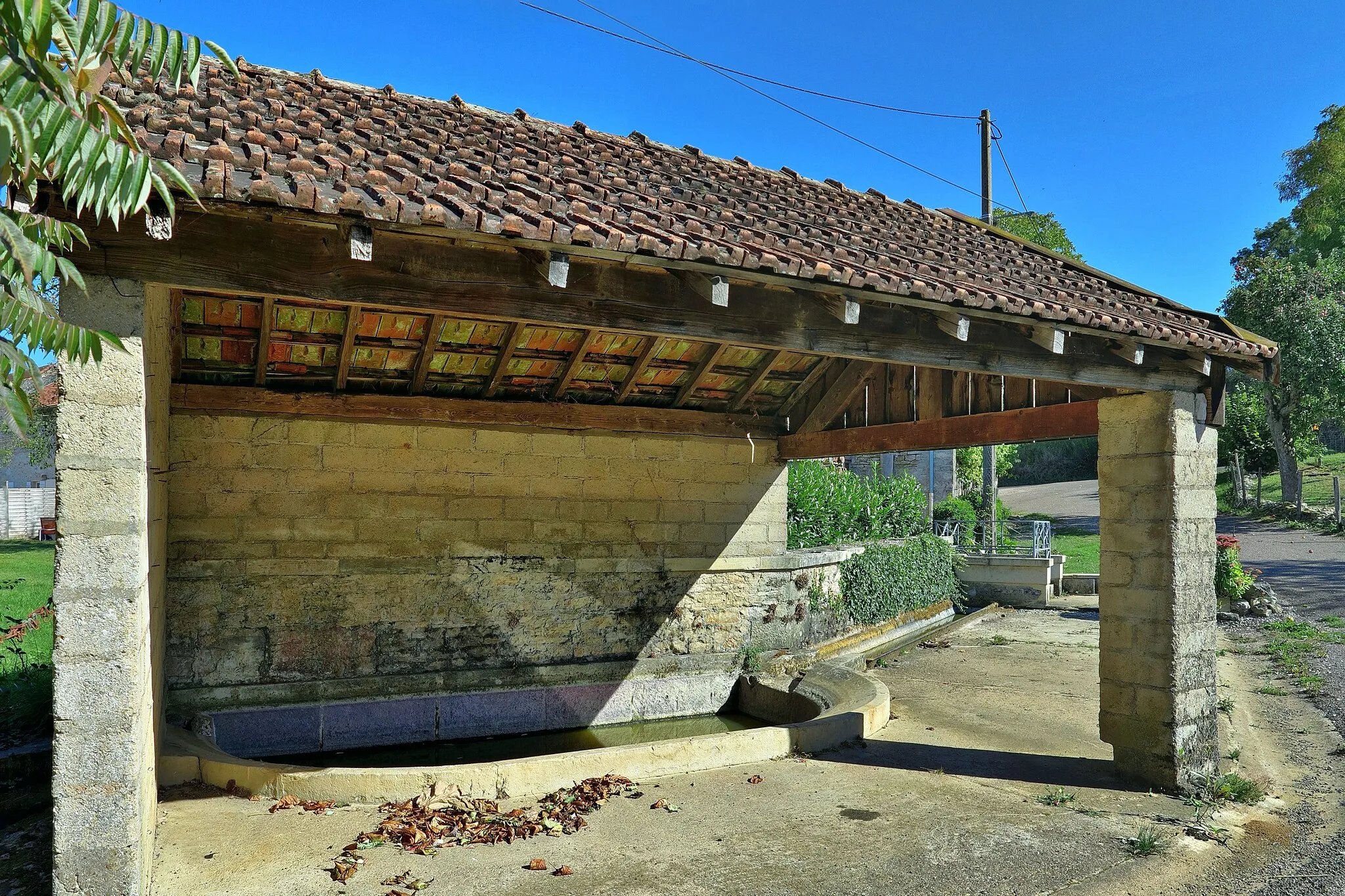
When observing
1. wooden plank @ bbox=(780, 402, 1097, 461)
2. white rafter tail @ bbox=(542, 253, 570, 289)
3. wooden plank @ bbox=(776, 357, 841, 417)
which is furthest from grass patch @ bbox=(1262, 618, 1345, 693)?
white rafter tail @ bbox=(542, 253, 570, 289)

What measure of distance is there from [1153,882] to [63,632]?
523 centimetres

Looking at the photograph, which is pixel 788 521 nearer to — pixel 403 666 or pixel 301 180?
pixel 403 666

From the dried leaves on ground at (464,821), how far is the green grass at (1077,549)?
15609 millimetres

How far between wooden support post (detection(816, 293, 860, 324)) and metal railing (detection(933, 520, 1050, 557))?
12.4 metres

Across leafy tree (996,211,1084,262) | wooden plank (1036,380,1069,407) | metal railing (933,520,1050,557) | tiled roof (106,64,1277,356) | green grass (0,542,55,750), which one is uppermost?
leafy tree (996,211,1084,262)

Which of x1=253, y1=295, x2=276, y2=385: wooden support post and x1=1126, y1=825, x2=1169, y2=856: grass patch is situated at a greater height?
x1=253, y1=295, x2=276, y2=385: wooden support post

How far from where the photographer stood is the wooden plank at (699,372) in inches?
308

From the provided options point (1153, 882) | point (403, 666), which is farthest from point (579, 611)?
point (1153, 882)

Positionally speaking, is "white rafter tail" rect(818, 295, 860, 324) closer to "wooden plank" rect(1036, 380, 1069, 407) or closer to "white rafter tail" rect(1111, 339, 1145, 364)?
"white rafter tail" rect(1111, 339, 1145, 364)

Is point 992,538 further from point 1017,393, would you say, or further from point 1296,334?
point 1296,334

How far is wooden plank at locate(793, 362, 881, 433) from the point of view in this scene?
8.80 m

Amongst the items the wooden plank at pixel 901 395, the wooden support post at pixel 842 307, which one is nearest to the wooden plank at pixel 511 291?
the wooden support post at pixel 842 307

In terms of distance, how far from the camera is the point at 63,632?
3336 millimetres

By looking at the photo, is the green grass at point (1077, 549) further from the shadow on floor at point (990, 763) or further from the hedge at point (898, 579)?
the shadow on floor at point (990, 763)
